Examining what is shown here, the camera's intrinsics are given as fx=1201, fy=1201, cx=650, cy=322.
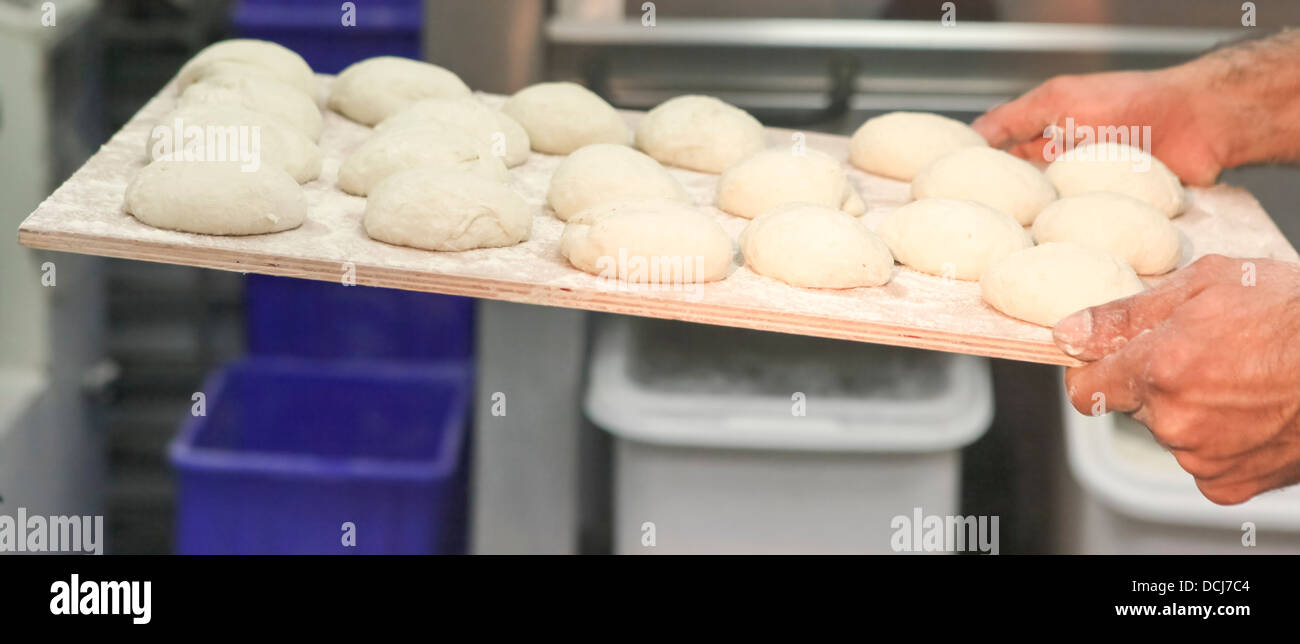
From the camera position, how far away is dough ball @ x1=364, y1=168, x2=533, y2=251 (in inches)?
53.4

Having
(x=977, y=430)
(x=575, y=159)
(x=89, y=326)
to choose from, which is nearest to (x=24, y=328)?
(x=89, y=326)

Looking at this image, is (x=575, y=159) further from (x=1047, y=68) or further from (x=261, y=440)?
(x=261, y=440)

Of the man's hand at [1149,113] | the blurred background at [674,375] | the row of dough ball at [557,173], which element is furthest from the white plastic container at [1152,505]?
the row of dough ball at [557,173]

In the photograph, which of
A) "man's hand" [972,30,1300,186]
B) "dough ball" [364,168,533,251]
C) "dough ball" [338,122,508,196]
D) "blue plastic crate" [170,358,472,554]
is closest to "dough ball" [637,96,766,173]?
"dough ball" [338,122,508,196]

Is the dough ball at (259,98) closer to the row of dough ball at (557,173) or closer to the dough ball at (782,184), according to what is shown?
the row of dough ball at (557,173)

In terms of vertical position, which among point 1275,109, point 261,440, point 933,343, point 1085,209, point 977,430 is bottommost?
point 261,440

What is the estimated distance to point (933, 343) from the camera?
4.11ft

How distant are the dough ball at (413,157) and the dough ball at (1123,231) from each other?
2.37 ft

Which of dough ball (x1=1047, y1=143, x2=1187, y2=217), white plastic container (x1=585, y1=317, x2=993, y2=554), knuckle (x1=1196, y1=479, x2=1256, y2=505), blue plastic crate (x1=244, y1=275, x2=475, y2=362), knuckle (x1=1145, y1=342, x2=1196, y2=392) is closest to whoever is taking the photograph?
knuckle (x1=1145, y1=342, x2=1196, y2=392)

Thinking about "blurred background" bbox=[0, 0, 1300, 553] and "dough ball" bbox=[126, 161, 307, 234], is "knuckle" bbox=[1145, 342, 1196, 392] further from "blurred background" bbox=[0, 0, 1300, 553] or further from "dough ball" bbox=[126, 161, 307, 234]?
"dough ball" bbox=[126, 161, 307, 234]

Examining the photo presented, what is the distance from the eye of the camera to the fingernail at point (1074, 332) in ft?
4.10

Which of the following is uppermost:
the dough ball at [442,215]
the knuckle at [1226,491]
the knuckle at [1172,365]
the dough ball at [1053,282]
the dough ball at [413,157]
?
the dough ball at [413,157]

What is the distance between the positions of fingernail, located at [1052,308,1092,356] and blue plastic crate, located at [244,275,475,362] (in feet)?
5.01

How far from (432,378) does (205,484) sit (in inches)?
19.9
